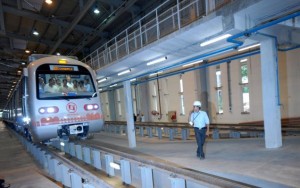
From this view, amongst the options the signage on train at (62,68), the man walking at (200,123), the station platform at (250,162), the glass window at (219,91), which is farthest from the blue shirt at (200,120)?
the glass window at (219,91)

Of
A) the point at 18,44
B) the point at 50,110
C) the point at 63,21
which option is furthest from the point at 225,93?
the point at 18,44

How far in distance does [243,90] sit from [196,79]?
11.6 feet

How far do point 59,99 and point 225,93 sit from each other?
36.7ft

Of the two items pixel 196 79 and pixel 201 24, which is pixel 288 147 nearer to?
pixel 201 24

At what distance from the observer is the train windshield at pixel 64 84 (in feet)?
23.2

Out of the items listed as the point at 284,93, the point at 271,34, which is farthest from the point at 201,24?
the point at 284,93

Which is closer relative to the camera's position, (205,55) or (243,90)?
(205,55)

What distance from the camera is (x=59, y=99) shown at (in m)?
7.19

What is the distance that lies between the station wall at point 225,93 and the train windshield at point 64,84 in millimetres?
9861

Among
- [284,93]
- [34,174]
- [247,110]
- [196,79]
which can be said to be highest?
[196,79]

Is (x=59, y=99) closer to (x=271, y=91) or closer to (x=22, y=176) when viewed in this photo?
(x=22, y=176)

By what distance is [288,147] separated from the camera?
717 centimetres

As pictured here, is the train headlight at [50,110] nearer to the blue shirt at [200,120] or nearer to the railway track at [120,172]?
the railway track at [120,172]

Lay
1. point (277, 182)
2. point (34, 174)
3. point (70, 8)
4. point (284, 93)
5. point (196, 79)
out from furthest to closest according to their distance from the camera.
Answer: point (70, 8), point (196, 79), point (284, 93), point (34, 174), point (277, 182)
